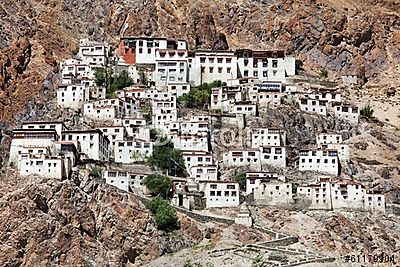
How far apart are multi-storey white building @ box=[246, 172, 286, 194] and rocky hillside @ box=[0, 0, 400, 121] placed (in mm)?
39346

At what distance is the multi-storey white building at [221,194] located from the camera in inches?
3359

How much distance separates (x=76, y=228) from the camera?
79.3m

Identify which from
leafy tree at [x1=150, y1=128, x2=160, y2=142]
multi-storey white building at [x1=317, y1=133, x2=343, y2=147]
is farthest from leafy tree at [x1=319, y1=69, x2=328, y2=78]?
leafy tree at [x1=150, y1=128, x2=160, y2=142]

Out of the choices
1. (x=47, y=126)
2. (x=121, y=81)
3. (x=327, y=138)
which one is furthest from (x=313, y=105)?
(x=47, y=126)

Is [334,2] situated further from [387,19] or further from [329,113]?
[329,113]

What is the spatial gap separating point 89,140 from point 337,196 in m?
22.6

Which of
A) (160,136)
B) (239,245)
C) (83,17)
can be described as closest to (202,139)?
(160,136)

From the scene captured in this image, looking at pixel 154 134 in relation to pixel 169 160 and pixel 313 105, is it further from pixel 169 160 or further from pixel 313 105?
pixel 313 105

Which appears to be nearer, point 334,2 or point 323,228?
point 323,228

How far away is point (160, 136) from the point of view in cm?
Answer: 9531

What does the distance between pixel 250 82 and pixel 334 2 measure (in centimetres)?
3987

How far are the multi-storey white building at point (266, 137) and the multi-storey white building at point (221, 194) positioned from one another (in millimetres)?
10158

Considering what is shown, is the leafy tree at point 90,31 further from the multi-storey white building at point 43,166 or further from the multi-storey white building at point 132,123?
the multi-storey white building at point 43,166

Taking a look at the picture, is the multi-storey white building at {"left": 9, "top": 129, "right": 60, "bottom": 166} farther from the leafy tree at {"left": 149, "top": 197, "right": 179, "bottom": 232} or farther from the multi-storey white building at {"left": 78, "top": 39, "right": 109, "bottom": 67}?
the multi-storey white building at {"left": 78, "top": 39, "right": 109, "bottom": 67}
